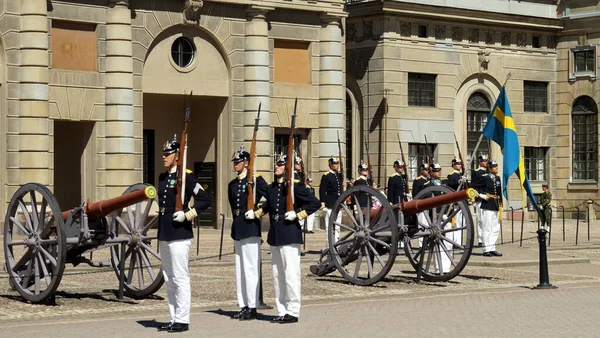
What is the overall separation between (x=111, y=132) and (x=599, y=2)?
1812cm

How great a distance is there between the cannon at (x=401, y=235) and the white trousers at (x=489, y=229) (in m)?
4.66

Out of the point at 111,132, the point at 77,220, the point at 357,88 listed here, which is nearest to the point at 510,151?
the point at 77,220

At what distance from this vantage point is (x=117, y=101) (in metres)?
32.8

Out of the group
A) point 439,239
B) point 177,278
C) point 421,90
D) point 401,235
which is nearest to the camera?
point 177,278

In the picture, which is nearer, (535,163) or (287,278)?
(287,278)

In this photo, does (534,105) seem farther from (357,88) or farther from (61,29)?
(61,29)

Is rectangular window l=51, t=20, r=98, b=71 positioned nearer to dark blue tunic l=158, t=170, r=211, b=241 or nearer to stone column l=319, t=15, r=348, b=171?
stone column l=319, t=15, r=348, b=171

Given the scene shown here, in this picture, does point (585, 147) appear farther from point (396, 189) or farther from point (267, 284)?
point (267, 284)

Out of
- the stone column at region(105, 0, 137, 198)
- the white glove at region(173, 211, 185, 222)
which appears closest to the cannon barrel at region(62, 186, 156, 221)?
the white glove at region(173, 211, 185, 222)

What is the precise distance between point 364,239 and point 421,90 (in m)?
21.4

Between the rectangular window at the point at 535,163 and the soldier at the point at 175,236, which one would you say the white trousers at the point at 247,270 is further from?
the rectangular window at the point at 535,163

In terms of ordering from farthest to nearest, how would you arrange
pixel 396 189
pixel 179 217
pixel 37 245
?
pixel 396 189
pixel 37 245
pixel 179 217

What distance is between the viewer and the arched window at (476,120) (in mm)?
43312

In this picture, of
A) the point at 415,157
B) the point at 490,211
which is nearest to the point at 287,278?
the point at 490,211
